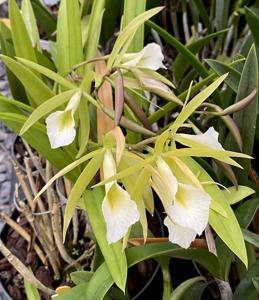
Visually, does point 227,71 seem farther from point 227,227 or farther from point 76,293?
point 76,293

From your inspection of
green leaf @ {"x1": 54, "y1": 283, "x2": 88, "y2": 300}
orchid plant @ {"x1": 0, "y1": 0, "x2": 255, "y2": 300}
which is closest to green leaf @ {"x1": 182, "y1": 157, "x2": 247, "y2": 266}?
orchid plant @ {"x1": 0, "y1": 0, "x2": 255, "y2": 300}

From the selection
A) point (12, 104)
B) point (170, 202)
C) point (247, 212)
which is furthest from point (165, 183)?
point (12, 104)

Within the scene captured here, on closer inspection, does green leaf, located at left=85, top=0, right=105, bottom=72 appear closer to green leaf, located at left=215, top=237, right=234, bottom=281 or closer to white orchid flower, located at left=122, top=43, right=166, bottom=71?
white orchid flower, located at left=122, top=43, right=166, bottom=71

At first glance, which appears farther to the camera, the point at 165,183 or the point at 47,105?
the point at 47,105

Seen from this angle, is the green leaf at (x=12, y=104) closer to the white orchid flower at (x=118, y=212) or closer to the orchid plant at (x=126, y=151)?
the orchid plant at (x=126, y=151)

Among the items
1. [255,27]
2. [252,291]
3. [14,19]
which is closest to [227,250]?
[252,291]

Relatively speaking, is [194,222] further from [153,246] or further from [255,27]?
[255,27]

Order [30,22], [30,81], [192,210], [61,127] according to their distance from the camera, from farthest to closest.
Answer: [30,22] < [30,81] < [61,127] < [192,210]

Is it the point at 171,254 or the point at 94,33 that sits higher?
the point at 94,33
